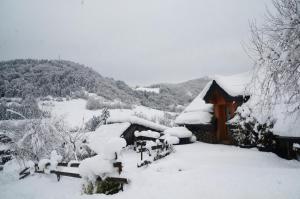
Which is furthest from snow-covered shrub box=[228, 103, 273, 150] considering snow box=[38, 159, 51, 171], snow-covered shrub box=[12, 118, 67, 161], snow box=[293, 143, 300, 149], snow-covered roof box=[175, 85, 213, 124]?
snow-covered shrub box=[12, 118, 67, 161]

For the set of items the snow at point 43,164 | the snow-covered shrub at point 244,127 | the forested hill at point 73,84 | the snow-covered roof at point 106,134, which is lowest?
the snow at point 43,164

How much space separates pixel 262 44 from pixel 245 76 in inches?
523

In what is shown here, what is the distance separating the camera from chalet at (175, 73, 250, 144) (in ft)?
58.6

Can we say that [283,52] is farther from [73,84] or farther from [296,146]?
[73,84]

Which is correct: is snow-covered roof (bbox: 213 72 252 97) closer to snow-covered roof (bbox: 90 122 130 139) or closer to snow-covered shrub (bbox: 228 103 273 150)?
snow-covered shrub (bbox: 228 103 273 150)

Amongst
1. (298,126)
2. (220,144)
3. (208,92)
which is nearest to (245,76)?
(208,92)

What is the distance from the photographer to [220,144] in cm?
1869

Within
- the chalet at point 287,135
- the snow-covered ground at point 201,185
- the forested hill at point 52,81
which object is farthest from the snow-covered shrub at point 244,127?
the forested hill at point 52,81

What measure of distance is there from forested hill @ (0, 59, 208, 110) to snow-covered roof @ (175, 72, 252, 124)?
3367cm

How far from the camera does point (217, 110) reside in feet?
63.7

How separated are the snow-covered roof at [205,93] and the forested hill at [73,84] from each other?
1326 inches

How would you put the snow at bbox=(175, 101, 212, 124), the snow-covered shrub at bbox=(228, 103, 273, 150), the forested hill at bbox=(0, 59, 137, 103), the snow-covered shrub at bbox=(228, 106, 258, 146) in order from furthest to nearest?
the forested hill at bbox=(0, 59, 137, 103), the snow at bbox=(175, 101, 212, 124), the snow-covered shrub at bbox=(228, 106, 258, 146), the snow-covered shrub at bbox=(228, 103, 273, 150)

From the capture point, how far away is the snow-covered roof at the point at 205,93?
57.9 feet

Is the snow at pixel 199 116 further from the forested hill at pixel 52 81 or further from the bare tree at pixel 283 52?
the forested hill at pixel 52 81
